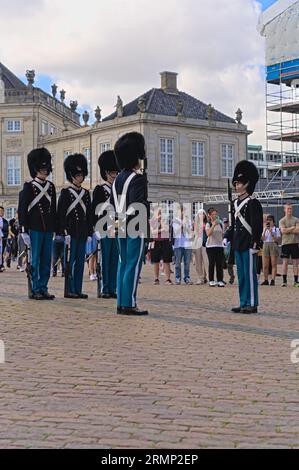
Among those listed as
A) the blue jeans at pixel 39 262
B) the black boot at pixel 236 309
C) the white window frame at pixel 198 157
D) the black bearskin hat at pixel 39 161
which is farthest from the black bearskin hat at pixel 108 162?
the white window frame at pixel 198 157

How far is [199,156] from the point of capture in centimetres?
5762

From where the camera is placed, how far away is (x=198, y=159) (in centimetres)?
5769

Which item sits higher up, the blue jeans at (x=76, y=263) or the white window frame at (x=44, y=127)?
the white window frame at (x=44, y=127)

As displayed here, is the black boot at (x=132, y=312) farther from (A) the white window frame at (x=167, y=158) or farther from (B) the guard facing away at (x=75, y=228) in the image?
(A) the white window frame at (x=167, y=158)

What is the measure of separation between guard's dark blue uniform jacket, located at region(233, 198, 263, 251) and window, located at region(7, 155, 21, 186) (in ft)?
183

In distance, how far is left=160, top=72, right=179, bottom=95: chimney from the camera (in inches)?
2329

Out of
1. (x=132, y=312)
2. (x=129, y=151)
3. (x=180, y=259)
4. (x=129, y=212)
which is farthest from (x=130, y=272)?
(x=180, y=259)

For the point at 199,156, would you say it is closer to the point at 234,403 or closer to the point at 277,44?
the point at 277,44

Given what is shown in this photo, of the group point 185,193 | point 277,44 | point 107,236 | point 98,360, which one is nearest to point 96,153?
point 185,193

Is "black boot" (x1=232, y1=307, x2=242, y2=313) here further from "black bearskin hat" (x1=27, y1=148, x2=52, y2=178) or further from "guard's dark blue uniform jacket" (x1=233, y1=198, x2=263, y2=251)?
"black bearskin hat" (x1=27, y1=148, x2=52, y2=178)

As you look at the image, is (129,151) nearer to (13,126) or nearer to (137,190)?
(137,190)

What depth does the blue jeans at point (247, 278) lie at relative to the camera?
10.7 metres

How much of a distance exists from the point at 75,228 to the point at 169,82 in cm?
4851
